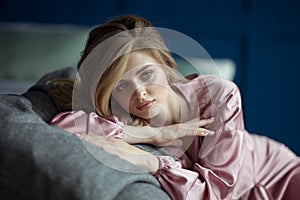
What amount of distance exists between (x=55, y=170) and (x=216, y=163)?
38cm

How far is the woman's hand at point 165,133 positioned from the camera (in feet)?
3.49

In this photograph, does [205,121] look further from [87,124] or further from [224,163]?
[87,124]

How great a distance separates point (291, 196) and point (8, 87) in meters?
1.22

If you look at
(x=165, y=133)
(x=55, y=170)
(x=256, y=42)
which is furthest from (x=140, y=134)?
(x=256, y=42)

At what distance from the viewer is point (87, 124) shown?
1.01m

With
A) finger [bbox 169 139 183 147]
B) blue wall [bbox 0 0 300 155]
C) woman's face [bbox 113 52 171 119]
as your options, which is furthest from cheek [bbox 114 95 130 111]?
blue wall [bbox 0 0 300 155]

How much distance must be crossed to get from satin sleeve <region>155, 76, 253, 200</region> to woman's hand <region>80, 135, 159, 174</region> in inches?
1.0

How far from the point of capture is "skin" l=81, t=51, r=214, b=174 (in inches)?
40.6

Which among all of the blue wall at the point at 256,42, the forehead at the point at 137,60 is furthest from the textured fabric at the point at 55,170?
the blue wall at the point at 256,42

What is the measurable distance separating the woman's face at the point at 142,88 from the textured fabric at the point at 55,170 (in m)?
0.18

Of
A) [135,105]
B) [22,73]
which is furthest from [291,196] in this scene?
[22,73]

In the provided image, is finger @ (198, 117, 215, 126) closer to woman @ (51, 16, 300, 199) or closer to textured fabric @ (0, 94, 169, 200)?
woman @ (51, 16, 300, 199)

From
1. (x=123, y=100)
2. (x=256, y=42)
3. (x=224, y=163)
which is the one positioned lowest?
(x=256, y=42)

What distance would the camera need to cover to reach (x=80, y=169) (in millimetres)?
801
